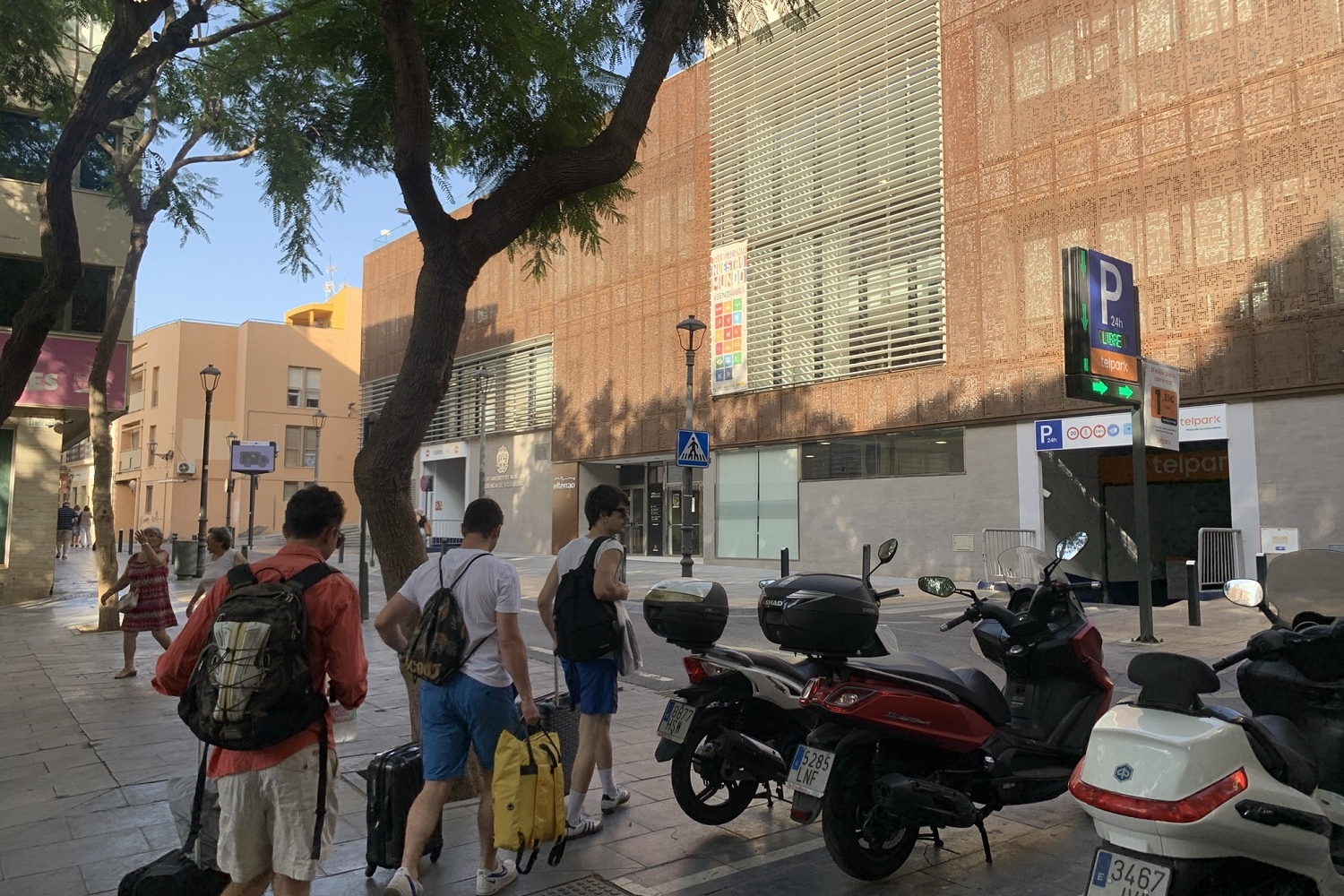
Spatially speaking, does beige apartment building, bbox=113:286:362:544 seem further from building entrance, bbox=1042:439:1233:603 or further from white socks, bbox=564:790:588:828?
white socks, bbox=564:790:588:828

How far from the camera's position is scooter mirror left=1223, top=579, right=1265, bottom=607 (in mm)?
3686

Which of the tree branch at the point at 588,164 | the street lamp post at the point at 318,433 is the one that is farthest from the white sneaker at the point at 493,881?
the street lamp post at the point at 318,433

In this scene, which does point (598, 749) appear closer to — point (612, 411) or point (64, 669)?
point (64, 669)

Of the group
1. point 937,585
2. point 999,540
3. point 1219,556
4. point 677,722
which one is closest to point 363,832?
point 677,722

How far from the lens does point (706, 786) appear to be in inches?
210

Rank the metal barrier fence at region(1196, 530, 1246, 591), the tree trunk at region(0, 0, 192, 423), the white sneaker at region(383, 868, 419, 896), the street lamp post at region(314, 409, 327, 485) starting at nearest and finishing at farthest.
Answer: the white sneaker at region(383, 868, 419, 896)
the tree trunk at region(0, 0, 192, 423)
the metal barrier fence at region(1196, 530, 1246, 591)
the street lamp post at region(314, 409, 327, 485)

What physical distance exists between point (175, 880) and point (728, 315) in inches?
1014

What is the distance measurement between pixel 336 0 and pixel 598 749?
5.30 meters

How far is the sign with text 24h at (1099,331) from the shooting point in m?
12.5

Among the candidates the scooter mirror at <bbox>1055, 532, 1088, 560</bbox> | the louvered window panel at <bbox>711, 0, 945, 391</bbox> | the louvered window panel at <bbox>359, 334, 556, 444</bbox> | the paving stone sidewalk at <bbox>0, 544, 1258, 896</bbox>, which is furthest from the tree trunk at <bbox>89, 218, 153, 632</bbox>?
the louvered window panel at <bbox>359, 334, 556, 444</bbox>

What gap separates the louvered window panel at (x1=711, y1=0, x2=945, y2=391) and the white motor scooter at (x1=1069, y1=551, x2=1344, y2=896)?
20550mm

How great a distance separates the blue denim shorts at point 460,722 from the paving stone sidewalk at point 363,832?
617mm

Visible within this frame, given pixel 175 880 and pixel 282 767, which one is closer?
pixel 282 767

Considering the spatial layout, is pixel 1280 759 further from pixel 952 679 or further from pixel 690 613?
pixel 690 613
